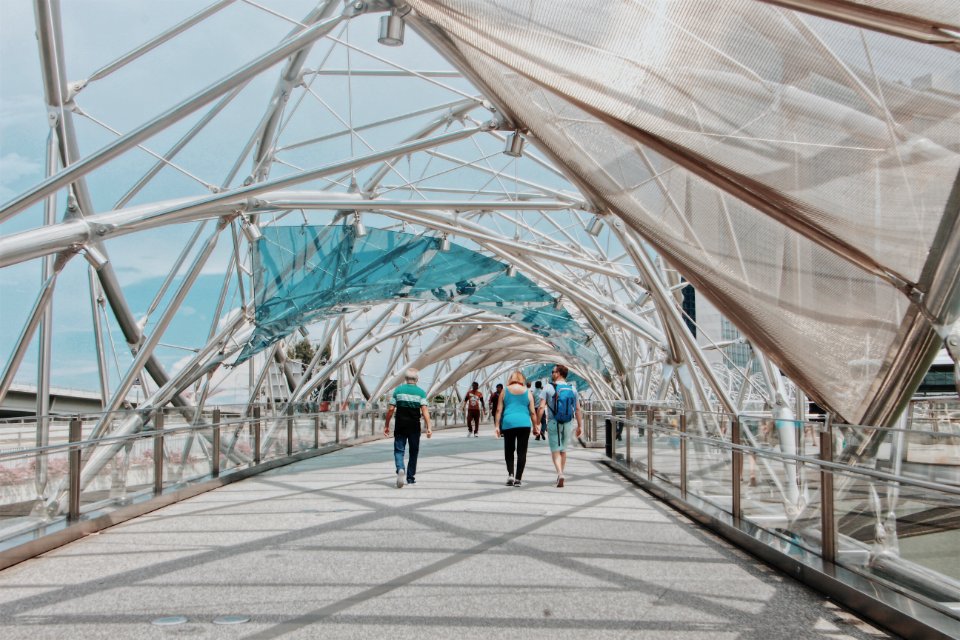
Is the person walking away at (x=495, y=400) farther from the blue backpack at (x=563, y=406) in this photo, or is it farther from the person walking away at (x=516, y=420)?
the blue backpack at (x=563, y=406)

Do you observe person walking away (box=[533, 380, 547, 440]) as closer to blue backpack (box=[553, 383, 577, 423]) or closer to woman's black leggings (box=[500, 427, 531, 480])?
blue backpack (box=[553, 383, 577, 423])

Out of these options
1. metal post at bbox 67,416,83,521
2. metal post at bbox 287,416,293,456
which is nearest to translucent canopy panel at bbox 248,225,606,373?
metal post at bbox 287,416,293,456

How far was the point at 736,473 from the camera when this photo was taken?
8.69 meters

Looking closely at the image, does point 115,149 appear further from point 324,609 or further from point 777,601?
point 777,601

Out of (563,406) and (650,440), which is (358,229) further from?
(650,440)

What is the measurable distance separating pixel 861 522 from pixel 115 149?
380 inches

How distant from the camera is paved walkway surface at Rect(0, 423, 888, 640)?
5.18 meters

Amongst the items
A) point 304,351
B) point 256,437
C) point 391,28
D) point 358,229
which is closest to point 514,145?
point 391,28

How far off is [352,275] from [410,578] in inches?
737

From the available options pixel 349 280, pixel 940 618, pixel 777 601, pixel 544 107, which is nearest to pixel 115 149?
pixel 544 107

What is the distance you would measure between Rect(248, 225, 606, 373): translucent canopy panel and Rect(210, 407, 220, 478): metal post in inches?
358

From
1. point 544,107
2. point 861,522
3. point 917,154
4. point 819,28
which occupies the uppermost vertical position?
point 544,107

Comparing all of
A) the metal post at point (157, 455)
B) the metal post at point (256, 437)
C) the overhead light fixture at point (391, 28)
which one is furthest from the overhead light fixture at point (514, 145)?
the metal post at point (157, 455)

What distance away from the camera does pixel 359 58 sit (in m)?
21.3
